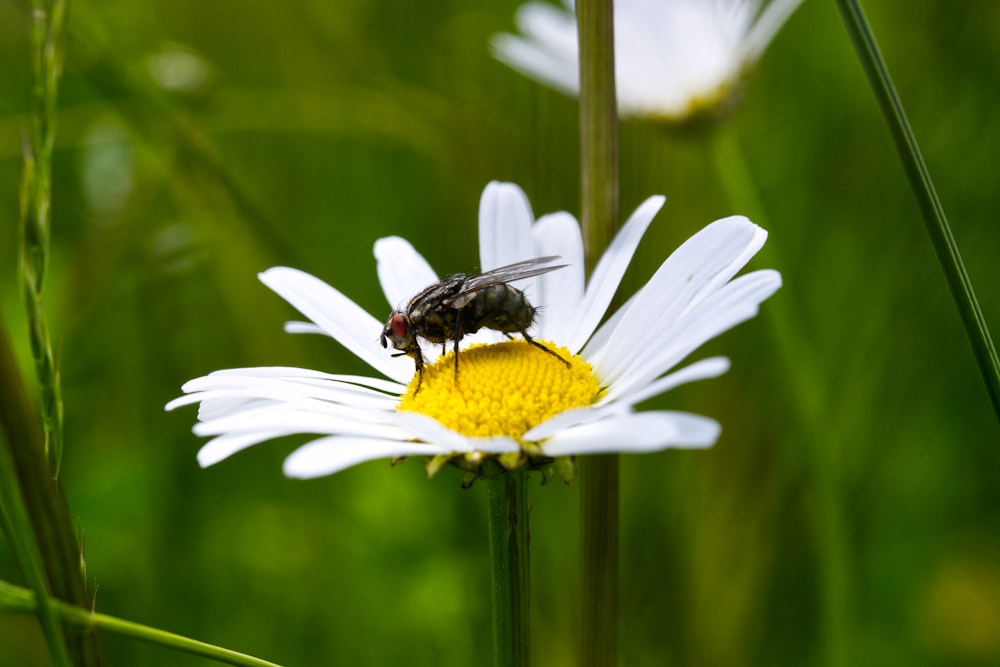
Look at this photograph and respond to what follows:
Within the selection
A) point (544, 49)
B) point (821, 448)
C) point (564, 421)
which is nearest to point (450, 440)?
point (564, 421)

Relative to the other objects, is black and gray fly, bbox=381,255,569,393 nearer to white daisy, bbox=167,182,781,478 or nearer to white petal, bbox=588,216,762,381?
white daisy, bbox=167,182,781,478

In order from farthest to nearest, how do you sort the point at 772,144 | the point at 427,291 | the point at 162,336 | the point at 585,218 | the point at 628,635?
1. the point at 772,144
2. the point at 162,336
3. the point at 628,635
4. the point at 427,291
5. the point at 585,218

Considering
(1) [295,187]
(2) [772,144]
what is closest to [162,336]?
(1) [295,187]

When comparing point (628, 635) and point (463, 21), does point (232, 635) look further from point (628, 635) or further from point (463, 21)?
point (463, 21)

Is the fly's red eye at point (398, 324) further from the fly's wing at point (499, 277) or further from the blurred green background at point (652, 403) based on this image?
the blurred green background at point (652, 403)

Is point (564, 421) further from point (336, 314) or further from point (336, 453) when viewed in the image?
point (336, 314)
